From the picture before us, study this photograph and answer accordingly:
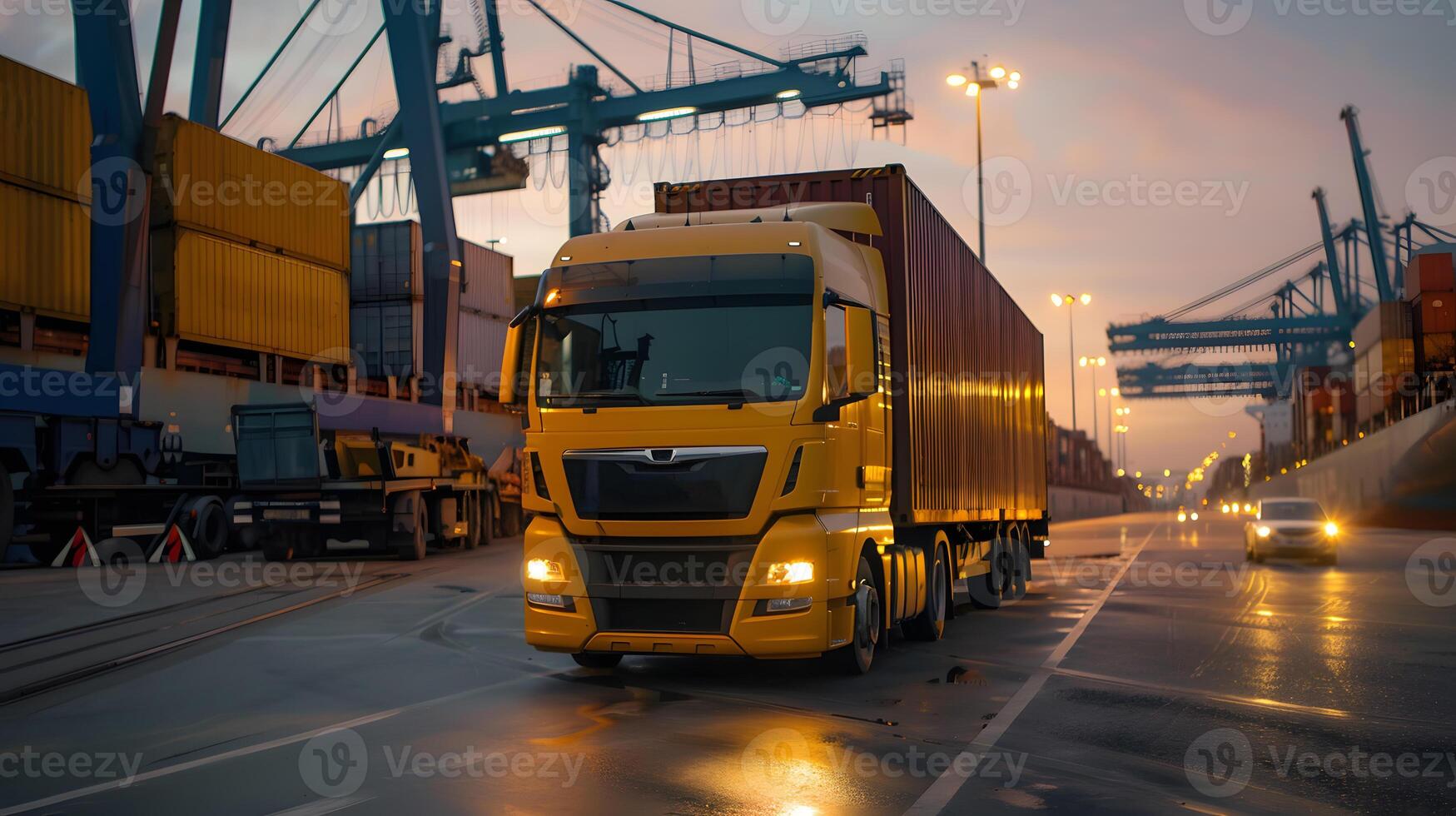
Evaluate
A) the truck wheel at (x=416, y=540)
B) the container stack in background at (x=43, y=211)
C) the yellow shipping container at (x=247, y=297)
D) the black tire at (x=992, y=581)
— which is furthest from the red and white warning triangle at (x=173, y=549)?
the black tire at (x=992, y=581)

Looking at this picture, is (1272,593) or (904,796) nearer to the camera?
(904,796)

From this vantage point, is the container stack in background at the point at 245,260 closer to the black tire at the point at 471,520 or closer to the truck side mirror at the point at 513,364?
the black tire at the point at 471,520

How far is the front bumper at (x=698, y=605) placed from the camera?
27.8 feet

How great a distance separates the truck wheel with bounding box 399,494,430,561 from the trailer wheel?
19.7 feet

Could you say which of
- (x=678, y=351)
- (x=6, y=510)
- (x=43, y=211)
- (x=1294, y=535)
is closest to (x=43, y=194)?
(x=43, y=211)

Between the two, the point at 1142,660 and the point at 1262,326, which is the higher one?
the point at 1262,326

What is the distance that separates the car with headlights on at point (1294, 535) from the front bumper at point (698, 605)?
18.9 m

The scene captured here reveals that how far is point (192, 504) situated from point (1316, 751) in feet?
65.7

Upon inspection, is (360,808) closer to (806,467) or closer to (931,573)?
(806,467)

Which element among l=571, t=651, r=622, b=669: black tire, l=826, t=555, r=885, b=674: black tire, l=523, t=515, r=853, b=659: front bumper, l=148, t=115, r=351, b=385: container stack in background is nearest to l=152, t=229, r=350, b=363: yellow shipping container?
l=148, t=115, r=351, b=385: container stack in background

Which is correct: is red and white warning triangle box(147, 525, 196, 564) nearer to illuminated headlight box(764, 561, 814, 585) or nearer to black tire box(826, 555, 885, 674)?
black tire box(826, 555, 885, 674)

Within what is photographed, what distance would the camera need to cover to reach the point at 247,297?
101 ft

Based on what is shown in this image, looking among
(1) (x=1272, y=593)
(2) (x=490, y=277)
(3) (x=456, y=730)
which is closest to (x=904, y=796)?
(3) (x=456, y=730)

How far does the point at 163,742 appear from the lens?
7.07 metres
